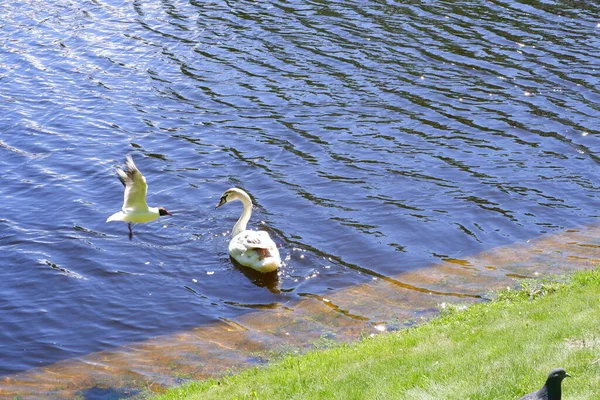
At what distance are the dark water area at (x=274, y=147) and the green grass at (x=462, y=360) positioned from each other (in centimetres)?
342

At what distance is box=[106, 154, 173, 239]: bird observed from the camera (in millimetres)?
15805

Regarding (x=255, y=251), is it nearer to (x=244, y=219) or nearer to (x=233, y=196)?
(x=244, y=219)

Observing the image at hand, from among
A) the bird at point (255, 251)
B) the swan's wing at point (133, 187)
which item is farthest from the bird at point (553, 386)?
the swan's wing at point (133, 187)

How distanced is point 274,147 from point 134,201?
5.31m

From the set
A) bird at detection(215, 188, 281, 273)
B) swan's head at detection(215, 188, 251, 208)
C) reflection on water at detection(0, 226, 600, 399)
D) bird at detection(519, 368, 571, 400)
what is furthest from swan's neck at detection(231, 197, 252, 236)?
bird at detection(519, 368, 571, 400)

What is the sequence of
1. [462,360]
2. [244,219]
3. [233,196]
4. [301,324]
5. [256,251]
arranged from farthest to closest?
[233,196] < [244,219] < [256,251] < [301,324] < [462,360]

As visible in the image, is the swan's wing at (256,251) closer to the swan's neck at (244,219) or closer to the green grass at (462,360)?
the swan's neck at (244,219)

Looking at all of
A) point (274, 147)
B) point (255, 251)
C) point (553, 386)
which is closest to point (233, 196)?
point (255, 251)

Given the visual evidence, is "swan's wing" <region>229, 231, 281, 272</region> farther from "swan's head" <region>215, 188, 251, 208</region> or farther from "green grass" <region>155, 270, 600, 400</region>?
"green grass" <region>155, 270, 600, 400</region>

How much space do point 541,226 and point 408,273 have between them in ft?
10.5

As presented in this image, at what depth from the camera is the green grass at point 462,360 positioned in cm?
908

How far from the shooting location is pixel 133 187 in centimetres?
1595

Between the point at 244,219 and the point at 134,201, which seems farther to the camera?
the point at 244,219

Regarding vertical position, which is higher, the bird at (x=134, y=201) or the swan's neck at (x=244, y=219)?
the bird at (x=134, y=201)
